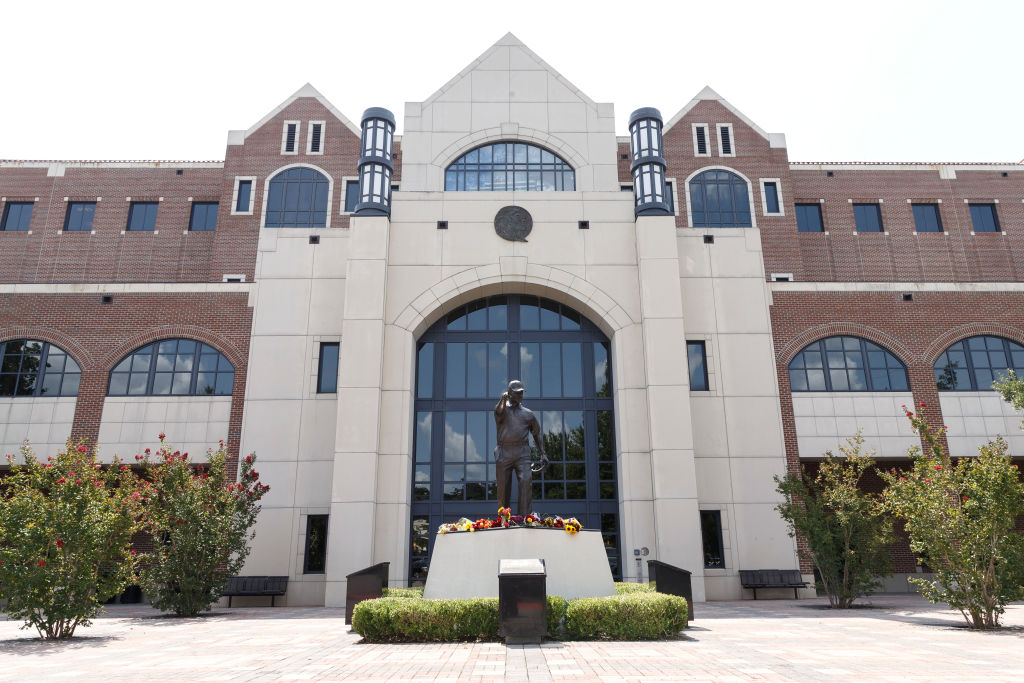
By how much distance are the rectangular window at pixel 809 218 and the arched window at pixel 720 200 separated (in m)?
3.66

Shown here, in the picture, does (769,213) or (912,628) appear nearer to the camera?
(912,628)

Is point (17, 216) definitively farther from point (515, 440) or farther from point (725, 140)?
point (725, 140)

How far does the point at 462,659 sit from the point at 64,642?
8.07m

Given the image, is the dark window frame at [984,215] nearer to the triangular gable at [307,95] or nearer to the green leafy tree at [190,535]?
the triangular gable at [307,95]

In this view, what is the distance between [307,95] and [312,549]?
2236 centimetres

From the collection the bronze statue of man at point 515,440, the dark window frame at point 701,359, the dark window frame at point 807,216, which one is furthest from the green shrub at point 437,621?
the dark window frame at point 807,216

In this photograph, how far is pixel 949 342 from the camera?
25.3 metres

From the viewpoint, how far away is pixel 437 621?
11.0 meters

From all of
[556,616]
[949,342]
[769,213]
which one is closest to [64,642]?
[556,616]

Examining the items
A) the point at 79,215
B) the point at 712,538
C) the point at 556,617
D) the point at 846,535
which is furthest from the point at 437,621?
the point at 79,215

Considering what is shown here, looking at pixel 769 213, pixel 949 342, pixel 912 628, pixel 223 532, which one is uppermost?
pixel 769 213

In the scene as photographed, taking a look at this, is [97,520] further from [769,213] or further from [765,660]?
[769,213]

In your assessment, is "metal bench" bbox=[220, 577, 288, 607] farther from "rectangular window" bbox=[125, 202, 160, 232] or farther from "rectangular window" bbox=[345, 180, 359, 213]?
"rectangular window" bbox=[125, 202, 160, 232]

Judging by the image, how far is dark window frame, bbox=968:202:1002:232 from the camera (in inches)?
1339
